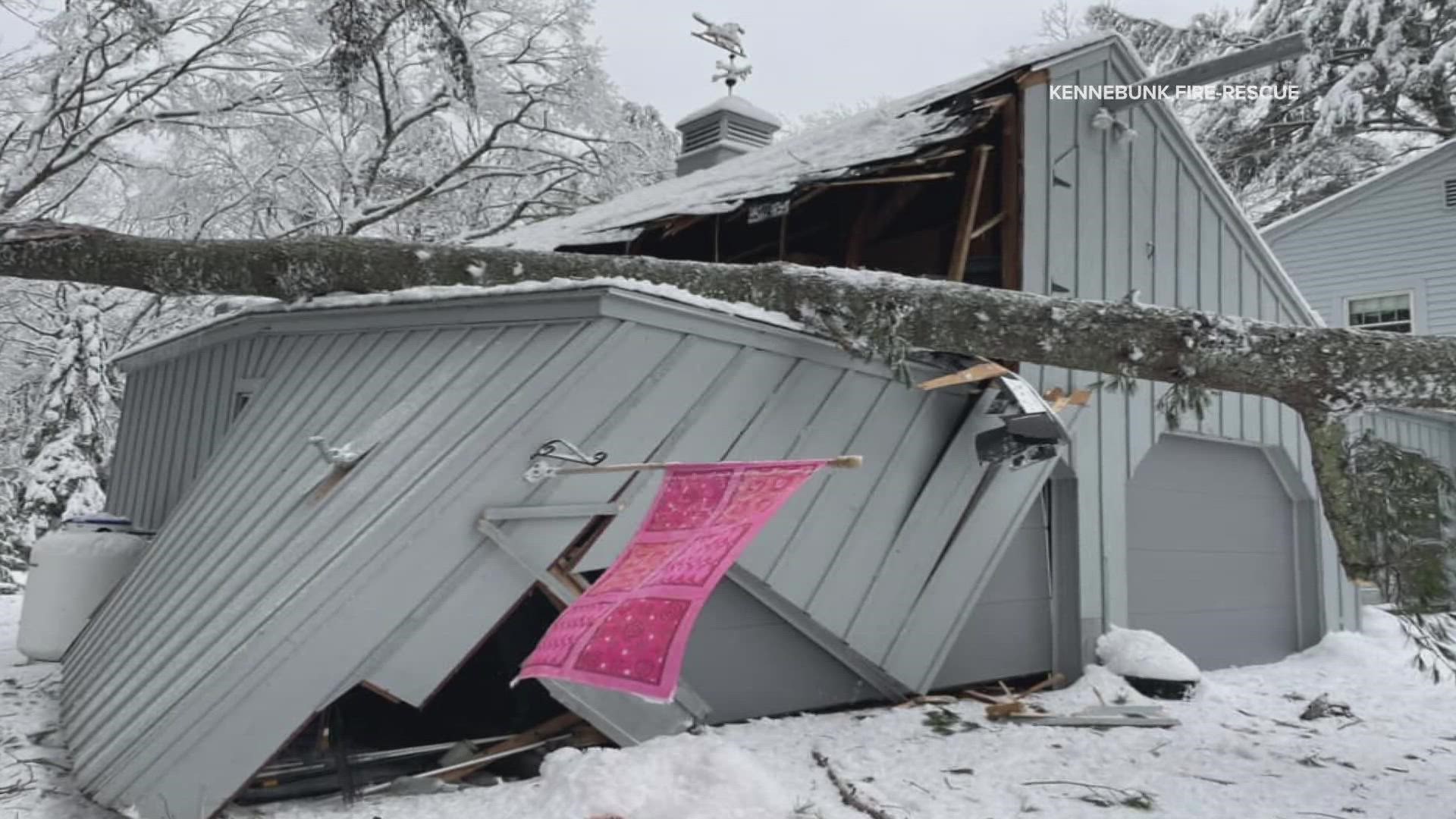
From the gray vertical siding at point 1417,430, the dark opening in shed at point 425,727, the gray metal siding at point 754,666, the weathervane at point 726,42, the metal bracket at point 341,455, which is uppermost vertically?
the weathervane at point 726,42

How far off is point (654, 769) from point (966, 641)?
305 centimetres

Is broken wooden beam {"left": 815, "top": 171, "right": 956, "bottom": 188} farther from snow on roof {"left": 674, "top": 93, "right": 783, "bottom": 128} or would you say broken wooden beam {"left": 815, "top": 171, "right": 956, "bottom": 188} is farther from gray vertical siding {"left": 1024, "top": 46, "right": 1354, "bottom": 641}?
snow on roof {"left": 674, "top": 93, "right": 783, "bottom": 128}

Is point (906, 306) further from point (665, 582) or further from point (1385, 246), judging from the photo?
point (1385, 246)

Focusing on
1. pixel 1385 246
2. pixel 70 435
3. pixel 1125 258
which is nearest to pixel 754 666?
pixel 1125 258

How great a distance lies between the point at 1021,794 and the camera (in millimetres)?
4062

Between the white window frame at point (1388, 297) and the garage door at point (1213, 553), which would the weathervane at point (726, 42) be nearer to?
the garage door at point (1213, 553)

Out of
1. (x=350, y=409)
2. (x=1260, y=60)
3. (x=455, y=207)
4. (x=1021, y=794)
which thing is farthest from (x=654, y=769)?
(x=455, y=207)

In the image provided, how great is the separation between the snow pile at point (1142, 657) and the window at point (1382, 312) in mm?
9576

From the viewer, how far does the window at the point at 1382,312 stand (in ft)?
44.1

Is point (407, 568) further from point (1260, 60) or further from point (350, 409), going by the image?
point (1260, 60)

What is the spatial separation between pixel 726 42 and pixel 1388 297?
1010 centimetres

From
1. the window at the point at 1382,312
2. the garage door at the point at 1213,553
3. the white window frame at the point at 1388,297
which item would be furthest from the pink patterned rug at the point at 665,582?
the window at the point at 1382,312

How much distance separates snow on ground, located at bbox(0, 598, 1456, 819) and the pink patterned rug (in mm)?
973

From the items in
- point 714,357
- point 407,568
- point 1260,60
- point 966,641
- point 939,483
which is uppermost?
point 1260,60
